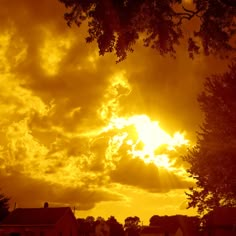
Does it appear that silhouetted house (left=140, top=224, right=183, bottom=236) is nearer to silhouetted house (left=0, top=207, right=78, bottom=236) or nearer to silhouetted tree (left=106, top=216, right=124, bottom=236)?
silhouetted tree (left=106, top=216, right=124, bottom=236)

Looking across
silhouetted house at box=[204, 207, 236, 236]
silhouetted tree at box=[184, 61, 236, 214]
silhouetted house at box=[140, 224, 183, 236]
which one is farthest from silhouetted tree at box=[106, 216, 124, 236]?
silhouetted tree at box=[184, 61, 236, 214]

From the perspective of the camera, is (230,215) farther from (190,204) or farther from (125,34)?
(125,34)

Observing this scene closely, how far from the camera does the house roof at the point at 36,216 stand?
67.8 metres

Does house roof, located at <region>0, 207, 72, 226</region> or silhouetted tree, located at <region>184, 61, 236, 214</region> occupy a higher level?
house roof, located at <region>0, 207, 72, 226</region>

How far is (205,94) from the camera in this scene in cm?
2939

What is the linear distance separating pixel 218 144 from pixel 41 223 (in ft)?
152

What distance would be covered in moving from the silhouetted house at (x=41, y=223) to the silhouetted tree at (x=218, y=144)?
4069 cm

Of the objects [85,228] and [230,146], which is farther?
[85,228]

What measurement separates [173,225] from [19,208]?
2315 inches

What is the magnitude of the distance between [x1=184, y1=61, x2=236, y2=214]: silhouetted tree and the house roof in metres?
41.6

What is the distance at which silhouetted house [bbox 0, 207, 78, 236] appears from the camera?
2616 inches

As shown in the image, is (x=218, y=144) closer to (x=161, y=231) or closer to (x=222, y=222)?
(x=222, y=222)

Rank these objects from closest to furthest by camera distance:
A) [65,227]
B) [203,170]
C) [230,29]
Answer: [230,29] → [203,170] → [65,227]

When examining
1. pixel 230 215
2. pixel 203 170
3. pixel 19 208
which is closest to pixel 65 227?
pixel 19 208
